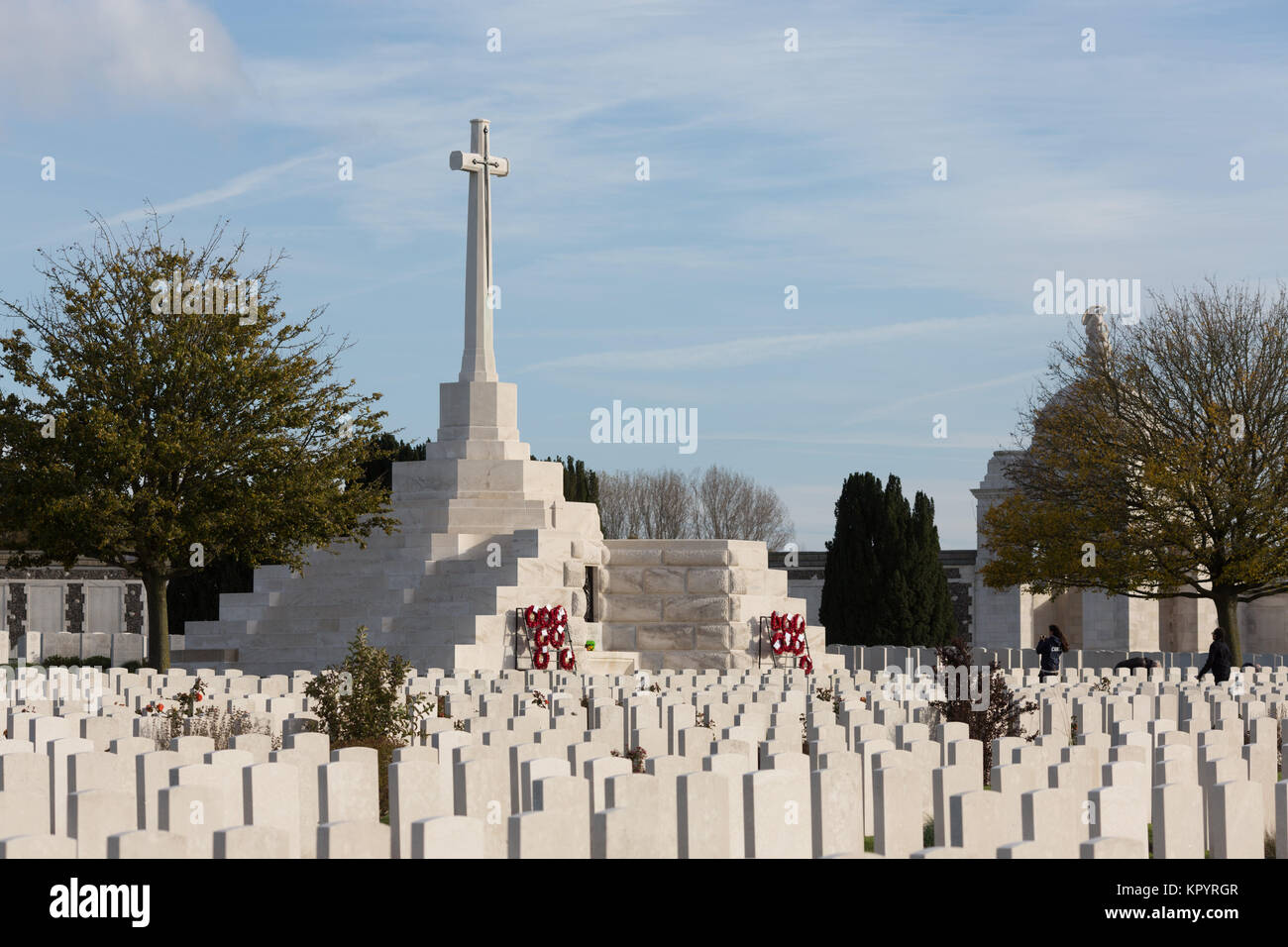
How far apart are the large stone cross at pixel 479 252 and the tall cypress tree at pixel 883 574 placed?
10.4m

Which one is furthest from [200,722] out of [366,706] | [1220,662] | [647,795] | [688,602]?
[688,602]

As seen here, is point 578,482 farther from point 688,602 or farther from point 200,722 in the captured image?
point 200,722

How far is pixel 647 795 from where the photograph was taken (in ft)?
19.5

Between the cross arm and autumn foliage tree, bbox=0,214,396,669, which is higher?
the cross arm

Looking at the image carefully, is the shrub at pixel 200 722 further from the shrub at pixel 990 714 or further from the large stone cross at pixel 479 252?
the large stone cross at pixel 479 252

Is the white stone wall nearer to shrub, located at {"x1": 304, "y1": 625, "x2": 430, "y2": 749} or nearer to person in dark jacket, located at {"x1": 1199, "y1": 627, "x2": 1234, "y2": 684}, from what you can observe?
person in dark jacket, located at {"x1": 1199, "y1": 627, "x2": 1234, "y2": 684}

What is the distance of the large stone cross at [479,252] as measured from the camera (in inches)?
1169

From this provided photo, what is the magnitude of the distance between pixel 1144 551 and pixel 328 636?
15.0 meters

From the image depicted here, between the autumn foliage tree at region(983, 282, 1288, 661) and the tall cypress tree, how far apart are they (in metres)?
3.67

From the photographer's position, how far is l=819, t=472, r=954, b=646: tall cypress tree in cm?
3581

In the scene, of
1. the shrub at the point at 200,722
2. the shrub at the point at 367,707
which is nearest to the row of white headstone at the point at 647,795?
the shrub at the point at 200,722

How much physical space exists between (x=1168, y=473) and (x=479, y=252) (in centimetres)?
1309

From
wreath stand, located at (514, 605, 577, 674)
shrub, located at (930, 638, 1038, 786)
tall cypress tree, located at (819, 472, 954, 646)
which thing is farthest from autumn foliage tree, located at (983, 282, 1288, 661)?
shrub, located at (930, 638, 1038, 786)
